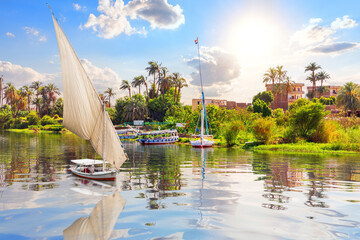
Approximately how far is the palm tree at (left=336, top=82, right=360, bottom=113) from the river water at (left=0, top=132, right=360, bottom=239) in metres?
60.2

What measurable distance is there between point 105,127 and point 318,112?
34.7 meters

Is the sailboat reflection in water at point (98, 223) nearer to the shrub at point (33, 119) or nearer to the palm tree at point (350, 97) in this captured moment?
A: the palm tree at point (350, 97)

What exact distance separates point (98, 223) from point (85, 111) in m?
9.36

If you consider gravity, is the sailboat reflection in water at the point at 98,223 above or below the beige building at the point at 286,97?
below

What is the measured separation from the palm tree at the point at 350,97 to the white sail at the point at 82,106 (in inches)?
2836

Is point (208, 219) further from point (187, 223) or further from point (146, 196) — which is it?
point (146, 196)

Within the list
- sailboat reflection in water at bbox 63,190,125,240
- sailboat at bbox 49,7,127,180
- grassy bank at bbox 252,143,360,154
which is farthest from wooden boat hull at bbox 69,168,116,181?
grassy bank at bbox 252,143,360,154

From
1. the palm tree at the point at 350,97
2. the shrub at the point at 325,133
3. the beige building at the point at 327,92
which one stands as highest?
the beige building at the point at 327,92

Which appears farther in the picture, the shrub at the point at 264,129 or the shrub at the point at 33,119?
the shrub at the point at 33,119

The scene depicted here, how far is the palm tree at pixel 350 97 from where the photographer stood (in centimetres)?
7425

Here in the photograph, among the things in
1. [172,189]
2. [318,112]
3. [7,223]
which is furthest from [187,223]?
[318,112]

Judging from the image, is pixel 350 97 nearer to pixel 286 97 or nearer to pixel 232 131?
pixel 286 97

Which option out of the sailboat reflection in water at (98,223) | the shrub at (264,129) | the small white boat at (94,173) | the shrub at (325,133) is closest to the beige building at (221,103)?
the shrub at (264,129)

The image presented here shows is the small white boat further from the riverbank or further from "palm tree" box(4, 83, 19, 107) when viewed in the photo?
"palm tree" box(4, 83, 19, 107)
